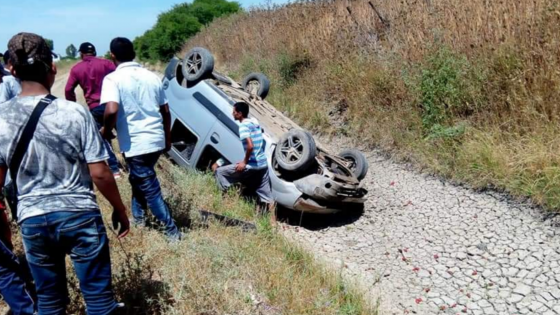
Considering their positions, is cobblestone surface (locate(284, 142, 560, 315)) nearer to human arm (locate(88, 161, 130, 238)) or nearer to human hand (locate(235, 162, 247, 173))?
human hand (locate(235, 162, 247, 173))

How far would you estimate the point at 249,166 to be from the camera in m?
5.06

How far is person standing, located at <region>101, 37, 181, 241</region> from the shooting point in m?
3.68

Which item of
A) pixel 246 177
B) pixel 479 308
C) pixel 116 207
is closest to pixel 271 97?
pixel 246 177

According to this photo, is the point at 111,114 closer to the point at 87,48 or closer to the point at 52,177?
the point at 52,177

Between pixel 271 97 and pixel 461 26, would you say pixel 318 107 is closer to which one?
pixel 271 97

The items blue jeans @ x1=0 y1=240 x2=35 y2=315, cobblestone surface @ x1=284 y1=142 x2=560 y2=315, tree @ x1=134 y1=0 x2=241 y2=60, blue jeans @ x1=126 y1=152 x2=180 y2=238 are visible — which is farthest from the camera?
tree @ x1=134 y1=0 x2=241 y2=60

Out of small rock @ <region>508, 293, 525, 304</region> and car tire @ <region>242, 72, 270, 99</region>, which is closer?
small rock @ <region>508, 293, 525, 304</region>

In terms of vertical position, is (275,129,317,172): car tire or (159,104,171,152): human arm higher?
(159,104,171,152): human arm

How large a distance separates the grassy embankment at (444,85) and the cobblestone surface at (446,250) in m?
0.35

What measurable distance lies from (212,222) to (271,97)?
540 centimetres

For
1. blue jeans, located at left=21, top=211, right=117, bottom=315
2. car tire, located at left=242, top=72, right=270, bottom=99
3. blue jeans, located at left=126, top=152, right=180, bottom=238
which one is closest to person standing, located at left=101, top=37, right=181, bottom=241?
blue jeans, located at left=126, top=152, right=180, bottom=238

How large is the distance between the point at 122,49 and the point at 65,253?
6.49ft

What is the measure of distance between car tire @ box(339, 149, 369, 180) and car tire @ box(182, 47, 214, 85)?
2.07 meters

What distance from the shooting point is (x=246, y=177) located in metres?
5.21
